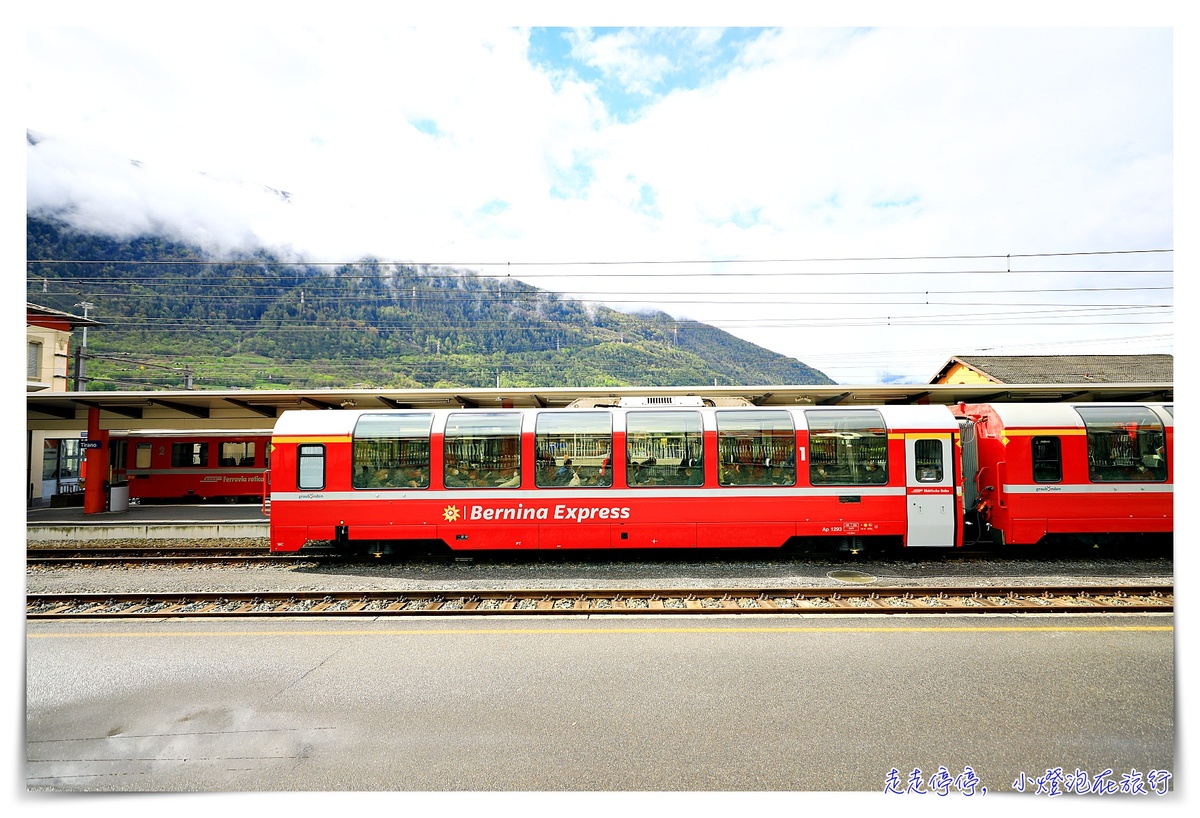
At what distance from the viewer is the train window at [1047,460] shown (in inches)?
379

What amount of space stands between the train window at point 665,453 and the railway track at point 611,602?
206 cm

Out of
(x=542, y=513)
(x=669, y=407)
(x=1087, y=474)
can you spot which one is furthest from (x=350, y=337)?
(x=1087, y=474)

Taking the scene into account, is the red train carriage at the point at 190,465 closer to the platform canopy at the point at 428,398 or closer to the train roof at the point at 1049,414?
the platform canopy at the point at 428,398

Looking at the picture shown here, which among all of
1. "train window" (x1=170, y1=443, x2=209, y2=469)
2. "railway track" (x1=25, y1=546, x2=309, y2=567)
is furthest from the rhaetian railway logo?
"train window" (x1=170, y1=443, x2=209, y2=469)

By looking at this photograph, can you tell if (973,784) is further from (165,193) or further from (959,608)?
(165,193)

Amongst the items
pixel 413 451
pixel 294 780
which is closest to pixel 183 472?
pixel 413 451

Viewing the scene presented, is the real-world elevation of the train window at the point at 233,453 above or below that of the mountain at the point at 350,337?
below

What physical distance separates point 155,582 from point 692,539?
364 inches

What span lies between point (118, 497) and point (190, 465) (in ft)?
7.82

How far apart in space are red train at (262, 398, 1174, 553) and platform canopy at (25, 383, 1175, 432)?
9.56 ft

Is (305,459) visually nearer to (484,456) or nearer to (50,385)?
(484,456)

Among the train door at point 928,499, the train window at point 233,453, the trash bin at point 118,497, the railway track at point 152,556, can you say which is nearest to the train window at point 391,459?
the railway track at point 152,556

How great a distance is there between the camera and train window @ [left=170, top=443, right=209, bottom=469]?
20141 mm

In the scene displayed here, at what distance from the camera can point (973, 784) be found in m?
3.93
